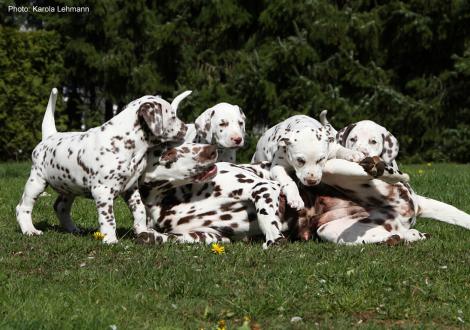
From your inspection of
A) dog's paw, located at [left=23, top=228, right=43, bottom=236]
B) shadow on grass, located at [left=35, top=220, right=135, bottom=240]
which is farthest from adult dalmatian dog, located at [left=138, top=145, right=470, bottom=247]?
dog's paw, located at [left=23, top=228, right=43, bottom=236]

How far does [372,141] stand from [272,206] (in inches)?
62.0

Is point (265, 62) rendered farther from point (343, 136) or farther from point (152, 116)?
point (152, 116)

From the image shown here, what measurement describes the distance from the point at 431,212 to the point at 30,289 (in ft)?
12.9

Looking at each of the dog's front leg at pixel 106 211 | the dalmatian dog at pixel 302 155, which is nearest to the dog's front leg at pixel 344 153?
the dalmatian dog at pixel 302 155

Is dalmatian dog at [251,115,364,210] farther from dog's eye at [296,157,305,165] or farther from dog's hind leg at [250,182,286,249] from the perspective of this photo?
dog's hind leg at [250,182,286,249]

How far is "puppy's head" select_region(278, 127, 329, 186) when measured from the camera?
23.6 feet

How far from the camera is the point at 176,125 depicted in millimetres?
7281

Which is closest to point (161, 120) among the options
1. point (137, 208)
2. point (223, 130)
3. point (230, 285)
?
point (137, 208)

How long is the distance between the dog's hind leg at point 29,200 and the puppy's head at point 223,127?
2.15 metres

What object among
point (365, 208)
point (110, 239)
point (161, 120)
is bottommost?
point (110, 239)

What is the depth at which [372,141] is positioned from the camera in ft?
26.8

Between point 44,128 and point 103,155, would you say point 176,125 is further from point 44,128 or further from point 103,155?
point 44,128

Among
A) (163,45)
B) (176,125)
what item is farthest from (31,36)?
(176,125)

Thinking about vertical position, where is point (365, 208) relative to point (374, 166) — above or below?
below
